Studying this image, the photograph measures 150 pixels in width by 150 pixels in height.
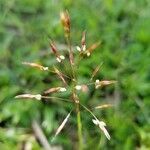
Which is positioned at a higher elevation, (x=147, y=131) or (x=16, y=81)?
(x=16, y=81)

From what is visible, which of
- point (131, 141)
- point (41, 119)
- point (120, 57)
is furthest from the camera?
point (120, 57)

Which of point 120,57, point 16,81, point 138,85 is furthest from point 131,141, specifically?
point 16,81

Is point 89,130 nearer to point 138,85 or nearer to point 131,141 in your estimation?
point 131,141

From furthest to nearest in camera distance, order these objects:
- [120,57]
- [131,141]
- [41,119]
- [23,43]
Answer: [23,43] < [120,57] < [41,119] < [131,141]

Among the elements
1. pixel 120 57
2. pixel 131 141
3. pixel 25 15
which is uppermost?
pixel 25 15

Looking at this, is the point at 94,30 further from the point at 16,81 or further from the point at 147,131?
the point at 147,131

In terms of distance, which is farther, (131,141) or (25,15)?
(25,15)
